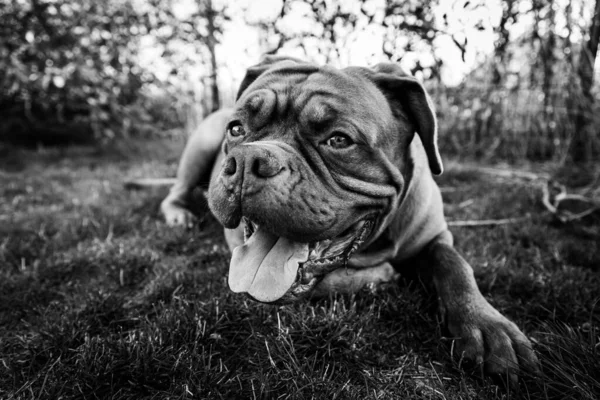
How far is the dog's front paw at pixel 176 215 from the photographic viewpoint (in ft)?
11.8

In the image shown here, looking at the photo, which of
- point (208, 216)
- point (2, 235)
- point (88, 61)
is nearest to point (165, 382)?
point (208, 216)

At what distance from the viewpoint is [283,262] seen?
1.86 m

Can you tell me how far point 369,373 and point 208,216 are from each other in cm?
241

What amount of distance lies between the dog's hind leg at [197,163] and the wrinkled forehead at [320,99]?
5.66 feet

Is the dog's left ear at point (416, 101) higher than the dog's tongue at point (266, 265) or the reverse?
higher

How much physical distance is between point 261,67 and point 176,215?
177cm

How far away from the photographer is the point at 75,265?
273 centimetres

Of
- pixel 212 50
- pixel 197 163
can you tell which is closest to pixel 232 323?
pixel 197 163

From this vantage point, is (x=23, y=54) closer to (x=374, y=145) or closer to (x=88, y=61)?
(x=88, y=61)

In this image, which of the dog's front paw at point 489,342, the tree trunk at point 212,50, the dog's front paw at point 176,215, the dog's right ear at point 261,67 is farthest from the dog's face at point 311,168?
the tree trunk at point 212,50

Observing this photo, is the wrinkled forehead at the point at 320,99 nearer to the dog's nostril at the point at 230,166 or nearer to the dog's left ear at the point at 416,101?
the dog's left ear at the point at 416,101

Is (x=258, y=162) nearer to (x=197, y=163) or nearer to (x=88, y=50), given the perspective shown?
(x=197, y=163)

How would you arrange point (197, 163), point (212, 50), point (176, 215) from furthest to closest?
point (212, 50), point (197, 163), point (176, 215)

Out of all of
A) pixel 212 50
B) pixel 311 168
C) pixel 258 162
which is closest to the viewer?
pixel 258 162
